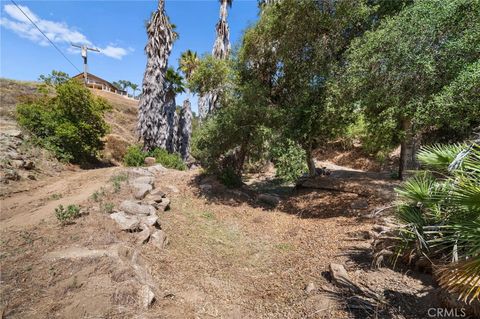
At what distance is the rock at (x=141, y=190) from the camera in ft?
24.4

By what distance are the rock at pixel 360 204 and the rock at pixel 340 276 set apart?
13.9ft

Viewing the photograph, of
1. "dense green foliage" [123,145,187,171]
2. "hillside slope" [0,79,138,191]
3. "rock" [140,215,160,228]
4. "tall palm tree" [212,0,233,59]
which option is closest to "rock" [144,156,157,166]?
"dense green foliage" [123,145,187,171]

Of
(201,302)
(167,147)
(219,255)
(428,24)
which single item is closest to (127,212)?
(219,255)

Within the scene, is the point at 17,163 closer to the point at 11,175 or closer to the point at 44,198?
the point at 11,175

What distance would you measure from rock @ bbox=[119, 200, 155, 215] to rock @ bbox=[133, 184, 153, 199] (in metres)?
0.85

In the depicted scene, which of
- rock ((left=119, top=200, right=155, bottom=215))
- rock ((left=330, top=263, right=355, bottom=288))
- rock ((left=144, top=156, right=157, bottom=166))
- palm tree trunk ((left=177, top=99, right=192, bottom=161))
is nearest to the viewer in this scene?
rock ((left=330, top=263, right=355, bottom=288))

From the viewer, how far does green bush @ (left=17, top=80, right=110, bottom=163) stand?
42.1 ft

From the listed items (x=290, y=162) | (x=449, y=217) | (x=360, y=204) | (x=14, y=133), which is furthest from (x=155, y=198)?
(x=14, y=133)

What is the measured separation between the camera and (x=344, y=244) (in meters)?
5.56

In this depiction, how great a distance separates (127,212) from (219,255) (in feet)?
8.59

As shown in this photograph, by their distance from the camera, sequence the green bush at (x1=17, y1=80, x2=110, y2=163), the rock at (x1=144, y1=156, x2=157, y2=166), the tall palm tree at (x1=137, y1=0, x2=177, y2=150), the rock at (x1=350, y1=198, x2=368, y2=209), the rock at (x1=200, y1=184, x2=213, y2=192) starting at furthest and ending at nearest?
the tall palm tree at (x1=137, y1=0, x2=177, y2=150) < the rock at (x1=144, y1=156, x2=157, y2=166) < the green bush at (x1=17, y1=80, x2=110, y2=163) < the rock at (x1=200, y1=184, x2=213, y2=192) < the rock at (x1=350, y1=198, x2=368, y2=209)

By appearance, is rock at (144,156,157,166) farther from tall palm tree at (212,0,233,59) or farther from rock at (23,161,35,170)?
tall palm tree at (212,0,233,59)

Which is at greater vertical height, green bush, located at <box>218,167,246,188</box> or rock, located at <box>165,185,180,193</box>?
green bush, located at <box>218,167,246,188</box>

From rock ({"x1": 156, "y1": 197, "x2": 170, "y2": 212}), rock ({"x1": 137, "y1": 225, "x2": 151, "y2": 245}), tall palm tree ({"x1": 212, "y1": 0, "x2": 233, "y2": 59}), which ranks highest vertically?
tall palm tree ({"x1": 212, "y1": 0, "x2": 233, "y2": 59})
